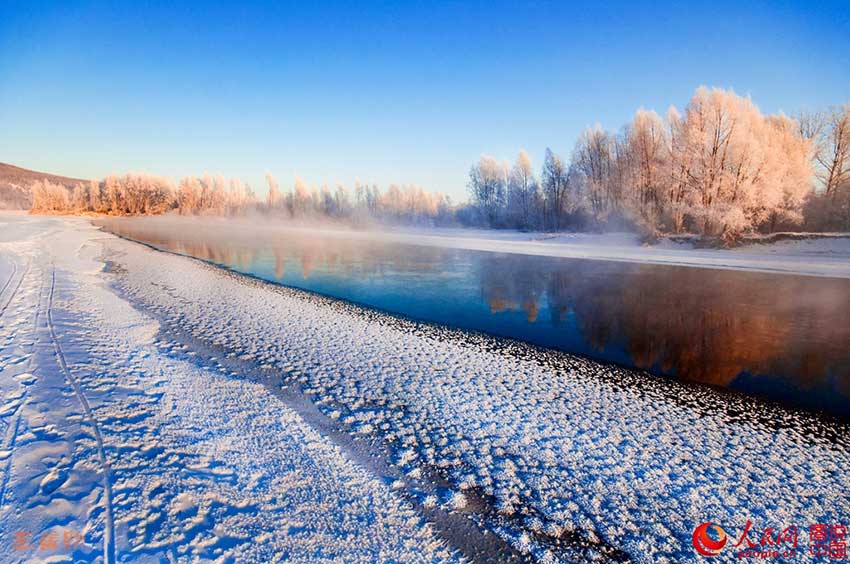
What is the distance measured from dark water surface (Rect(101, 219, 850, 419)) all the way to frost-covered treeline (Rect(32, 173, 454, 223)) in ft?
238

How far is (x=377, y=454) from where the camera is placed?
17.3 feet

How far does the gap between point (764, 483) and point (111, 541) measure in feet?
22.7

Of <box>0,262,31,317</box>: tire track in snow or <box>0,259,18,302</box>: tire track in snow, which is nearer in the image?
<box>0,262,31,317</box>: tire track in snow

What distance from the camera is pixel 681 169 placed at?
33781 mm

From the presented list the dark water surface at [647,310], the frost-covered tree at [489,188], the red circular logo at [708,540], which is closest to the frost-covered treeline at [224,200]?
the frost-covered tree at [489,188]

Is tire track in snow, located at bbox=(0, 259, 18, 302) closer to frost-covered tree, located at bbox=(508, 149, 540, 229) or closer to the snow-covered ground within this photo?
the snow-covered ground

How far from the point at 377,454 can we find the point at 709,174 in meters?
36.8

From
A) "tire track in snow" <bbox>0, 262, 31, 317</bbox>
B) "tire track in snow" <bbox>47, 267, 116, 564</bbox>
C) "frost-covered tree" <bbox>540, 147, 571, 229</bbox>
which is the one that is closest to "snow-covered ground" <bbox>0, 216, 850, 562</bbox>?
"tire track in snow" <bbox>47, 267, 116, 564</bbox>

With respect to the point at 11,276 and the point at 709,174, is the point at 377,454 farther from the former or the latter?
the point at 709,174

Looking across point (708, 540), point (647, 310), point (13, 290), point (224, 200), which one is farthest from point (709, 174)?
point (224, 200)

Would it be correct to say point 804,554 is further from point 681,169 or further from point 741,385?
point 681,169

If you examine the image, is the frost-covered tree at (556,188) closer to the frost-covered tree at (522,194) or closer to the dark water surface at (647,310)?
the frost-covered tree at (522,194)

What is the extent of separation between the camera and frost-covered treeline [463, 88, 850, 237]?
30.3m

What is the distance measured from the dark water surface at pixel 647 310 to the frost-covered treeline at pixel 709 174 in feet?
41.4
